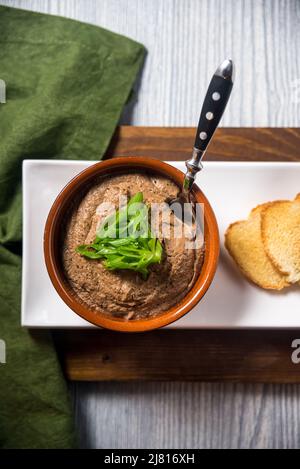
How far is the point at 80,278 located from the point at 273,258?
603 mm

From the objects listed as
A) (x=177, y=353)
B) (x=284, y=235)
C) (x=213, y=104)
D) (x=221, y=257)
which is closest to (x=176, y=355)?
(x=177, y=353)

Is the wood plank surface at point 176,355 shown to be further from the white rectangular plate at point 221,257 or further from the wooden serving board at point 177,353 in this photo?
the white rectangular plate at point 221,257

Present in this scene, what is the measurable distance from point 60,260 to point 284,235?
0.70 metres

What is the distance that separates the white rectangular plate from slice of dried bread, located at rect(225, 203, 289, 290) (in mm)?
32

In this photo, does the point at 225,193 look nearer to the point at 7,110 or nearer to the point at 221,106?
the point at 221,106

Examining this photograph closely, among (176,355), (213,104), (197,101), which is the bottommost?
(176,355)

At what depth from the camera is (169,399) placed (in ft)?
5.60

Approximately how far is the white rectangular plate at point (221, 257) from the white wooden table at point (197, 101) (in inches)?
12.2

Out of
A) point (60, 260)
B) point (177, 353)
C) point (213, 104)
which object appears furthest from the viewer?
point (177, 353)

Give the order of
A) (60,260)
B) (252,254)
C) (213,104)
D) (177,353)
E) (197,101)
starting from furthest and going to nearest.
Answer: (197,101)
(177,353)
(252,254)
(60,260)
(213,104)

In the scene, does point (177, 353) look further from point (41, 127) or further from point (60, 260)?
point (41, 127)

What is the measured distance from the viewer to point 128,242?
1.25 metres

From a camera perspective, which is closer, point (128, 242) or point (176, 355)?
point (128, 242)
